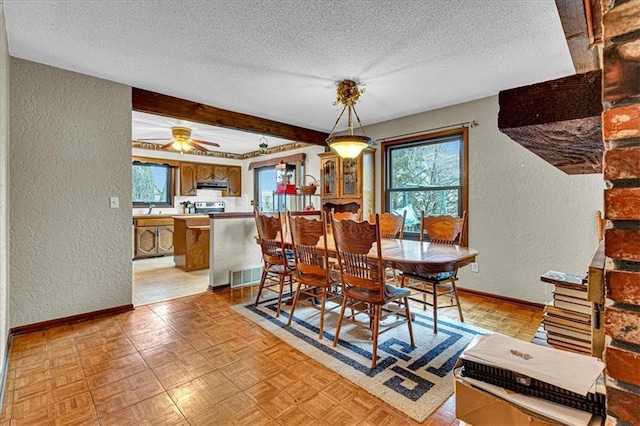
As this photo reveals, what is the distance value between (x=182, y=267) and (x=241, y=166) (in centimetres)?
345

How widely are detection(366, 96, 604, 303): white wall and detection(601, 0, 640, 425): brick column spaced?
10.1 feet

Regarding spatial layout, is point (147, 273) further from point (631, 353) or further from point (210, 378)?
point (631, 353)

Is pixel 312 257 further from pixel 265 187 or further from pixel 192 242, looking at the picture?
pixel 265 187

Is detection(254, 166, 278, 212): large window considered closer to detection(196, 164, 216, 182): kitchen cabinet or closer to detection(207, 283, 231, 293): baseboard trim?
detection(196, 164, 216, 182): kitchen cabinet

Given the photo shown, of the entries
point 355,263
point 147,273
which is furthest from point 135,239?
point 355,263

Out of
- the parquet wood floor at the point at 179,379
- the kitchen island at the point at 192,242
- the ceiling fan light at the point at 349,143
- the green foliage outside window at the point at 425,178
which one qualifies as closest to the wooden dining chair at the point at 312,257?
the parquet wood floor at the point at 179,379

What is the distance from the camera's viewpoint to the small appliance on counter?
6.81m

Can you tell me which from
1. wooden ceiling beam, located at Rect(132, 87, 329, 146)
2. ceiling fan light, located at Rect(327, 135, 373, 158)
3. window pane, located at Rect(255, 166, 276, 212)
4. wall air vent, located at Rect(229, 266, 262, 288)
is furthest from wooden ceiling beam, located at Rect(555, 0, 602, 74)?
window pane, located at Rect(255, 166, 276, 212)

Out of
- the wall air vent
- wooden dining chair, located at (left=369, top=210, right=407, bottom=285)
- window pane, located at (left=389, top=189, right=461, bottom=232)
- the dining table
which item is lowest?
the wall air vent

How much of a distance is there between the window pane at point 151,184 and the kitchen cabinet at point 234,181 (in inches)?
52.0

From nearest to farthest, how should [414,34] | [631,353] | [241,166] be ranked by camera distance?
[631,353]
[414,34]
[241,166]

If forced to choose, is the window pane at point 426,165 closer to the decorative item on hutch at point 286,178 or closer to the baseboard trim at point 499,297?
the baseboard trim at point 499,297

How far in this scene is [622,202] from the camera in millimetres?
537

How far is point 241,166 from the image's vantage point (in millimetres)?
7664
